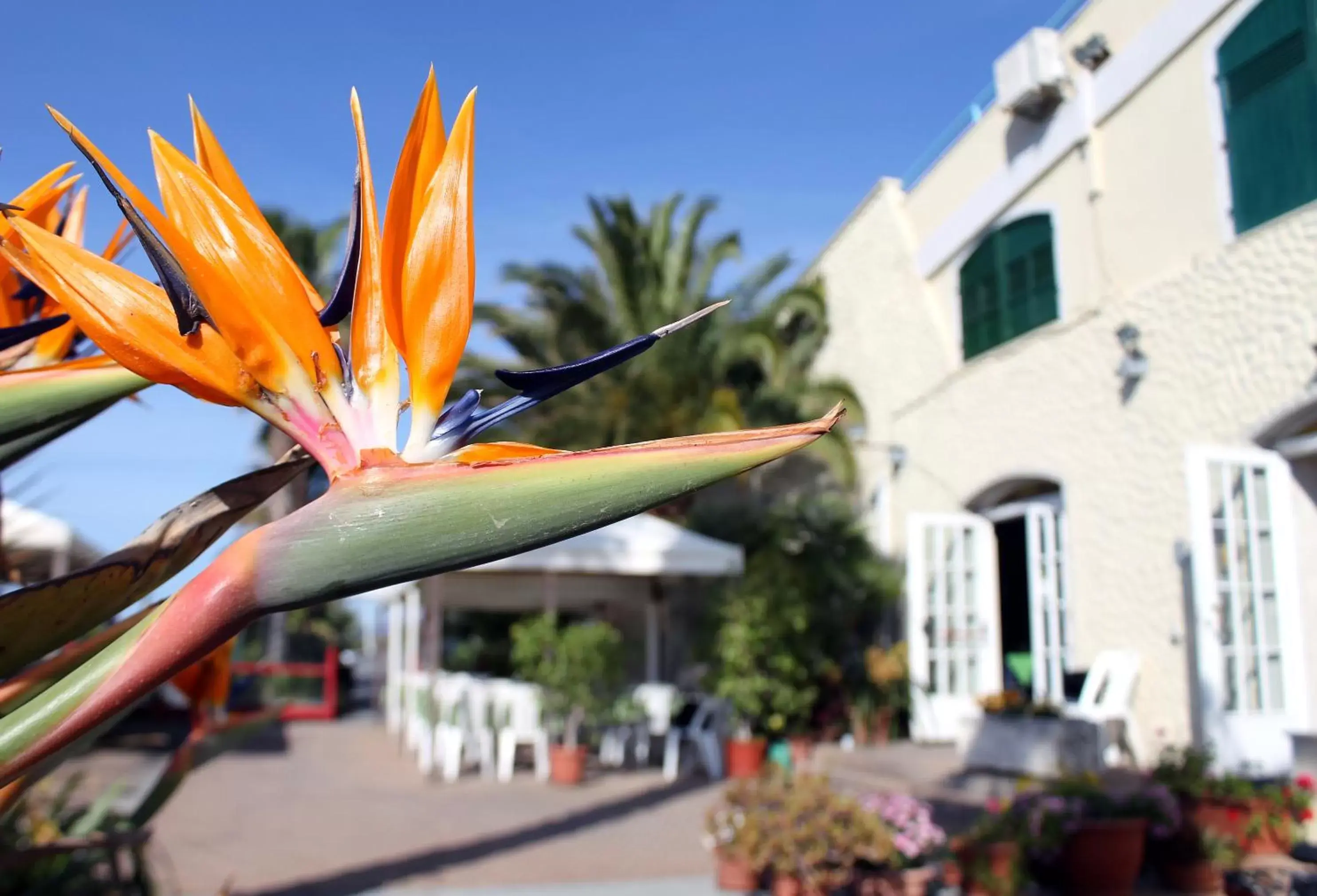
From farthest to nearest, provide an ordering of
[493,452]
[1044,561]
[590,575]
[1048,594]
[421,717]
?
[590,575], [421,717], [1044,561], [1048,594], [493,452]

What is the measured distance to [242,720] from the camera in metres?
1.97

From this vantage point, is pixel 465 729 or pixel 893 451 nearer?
pixel 465 729

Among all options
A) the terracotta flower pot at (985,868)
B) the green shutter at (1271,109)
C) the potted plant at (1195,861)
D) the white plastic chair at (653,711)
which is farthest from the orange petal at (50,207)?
the white plastic chair at (653,711)

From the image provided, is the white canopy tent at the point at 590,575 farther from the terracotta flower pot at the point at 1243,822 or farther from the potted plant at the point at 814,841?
the terracotta flower pot at the point at 1243,822

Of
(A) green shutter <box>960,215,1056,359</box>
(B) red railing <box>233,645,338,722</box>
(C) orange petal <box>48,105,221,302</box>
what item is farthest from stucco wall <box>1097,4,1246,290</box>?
(B) red railing <box>233,645,338,722</box>

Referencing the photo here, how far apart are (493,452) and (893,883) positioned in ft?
15.7

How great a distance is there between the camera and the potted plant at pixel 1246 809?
6.04 meters

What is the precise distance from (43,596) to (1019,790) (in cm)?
598

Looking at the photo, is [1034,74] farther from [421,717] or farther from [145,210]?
[145,210]

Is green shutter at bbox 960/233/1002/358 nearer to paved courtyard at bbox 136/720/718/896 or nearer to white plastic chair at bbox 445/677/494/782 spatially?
paved courtyard at bbox 136/720/718/896

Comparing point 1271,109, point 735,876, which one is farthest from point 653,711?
point 1271,109

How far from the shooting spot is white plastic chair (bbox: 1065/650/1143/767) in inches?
327

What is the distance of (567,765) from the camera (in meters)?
9.50

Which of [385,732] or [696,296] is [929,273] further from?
[385,732]
